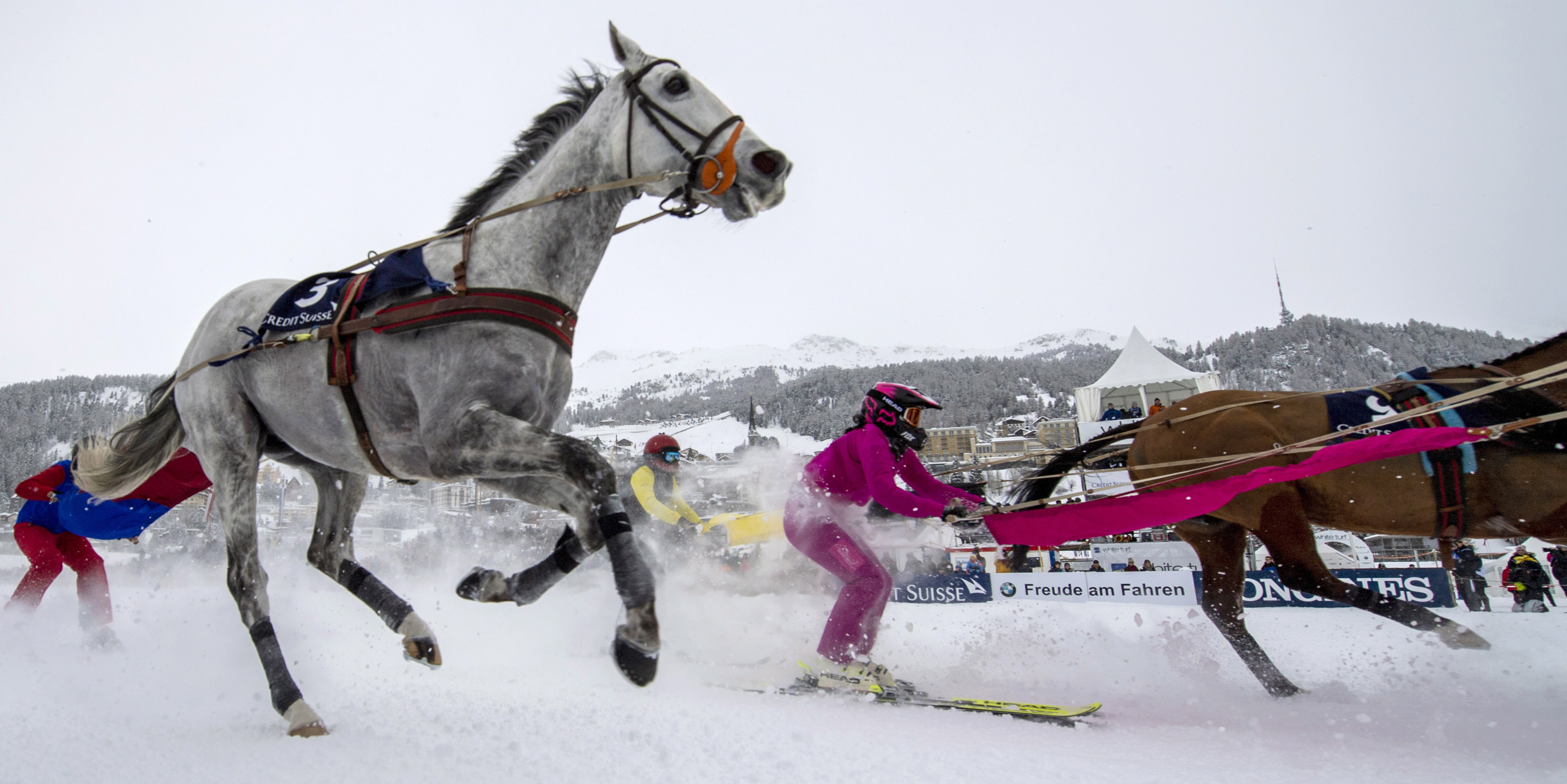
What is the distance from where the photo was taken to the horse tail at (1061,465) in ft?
17.2

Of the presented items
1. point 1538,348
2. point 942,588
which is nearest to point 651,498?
point 942,588

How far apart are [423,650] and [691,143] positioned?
235cm

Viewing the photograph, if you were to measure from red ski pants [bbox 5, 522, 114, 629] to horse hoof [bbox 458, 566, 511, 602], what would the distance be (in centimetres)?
473

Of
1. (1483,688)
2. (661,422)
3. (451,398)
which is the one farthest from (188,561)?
(661,422)

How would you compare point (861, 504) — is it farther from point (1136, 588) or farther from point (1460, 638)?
point (1136, 588)

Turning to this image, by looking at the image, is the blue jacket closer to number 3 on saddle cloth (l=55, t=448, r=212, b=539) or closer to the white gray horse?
number 3 on saddle cloth (l=55, t=448, r=212, b=539)

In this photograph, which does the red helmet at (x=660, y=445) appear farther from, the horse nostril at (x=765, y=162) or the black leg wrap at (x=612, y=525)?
the black leg wrap at (x=612, y=525)

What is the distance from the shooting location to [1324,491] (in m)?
4.11

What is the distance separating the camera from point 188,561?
17.0 meters

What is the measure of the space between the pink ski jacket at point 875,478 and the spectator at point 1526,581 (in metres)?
8.45

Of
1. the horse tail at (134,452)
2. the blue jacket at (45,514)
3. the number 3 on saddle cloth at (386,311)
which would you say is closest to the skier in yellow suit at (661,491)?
the horse tail at (134,452)

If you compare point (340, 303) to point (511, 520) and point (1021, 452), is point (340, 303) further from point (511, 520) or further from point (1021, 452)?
point (511, 520)

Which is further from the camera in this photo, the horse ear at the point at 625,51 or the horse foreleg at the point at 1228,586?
the horse foreleg at the point at 1228,586

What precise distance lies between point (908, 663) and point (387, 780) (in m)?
3.95
